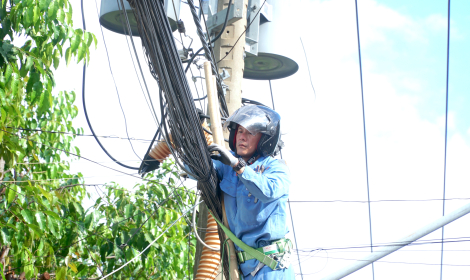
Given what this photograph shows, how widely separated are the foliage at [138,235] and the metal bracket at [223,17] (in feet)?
5.27

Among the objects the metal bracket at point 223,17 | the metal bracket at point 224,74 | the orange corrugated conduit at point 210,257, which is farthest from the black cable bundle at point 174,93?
the metal bracket at point 223,17

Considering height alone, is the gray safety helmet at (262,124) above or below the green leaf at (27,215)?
above

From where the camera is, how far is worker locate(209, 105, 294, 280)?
9.82 feet

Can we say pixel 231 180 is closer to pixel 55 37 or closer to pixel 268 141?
pixel 268 141

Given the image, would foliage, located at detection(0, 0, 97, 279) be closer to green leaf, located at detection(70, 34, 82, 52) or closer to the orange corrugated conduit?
green leaf, located at detection(70, 34, 82, 52)

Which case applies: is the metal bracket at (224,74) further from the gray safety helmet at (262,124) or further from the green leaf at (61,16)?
the green leaf at (61,16)

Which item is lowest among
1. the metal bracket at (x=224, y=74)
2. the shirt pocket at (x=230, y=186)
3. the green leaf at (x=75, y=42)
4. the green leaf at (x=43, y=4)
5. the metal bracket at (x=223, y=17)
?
the shirt pocket at (x=230, y=186)

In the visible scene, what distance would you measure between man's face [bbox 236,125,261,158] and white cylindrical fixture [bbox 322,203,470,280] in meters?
2.53

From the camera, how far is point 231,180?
337cm

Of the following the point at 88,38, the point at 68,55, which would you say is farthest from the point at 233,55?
the point at 68,55

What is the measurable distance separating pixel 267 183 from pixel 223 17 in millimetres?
2156

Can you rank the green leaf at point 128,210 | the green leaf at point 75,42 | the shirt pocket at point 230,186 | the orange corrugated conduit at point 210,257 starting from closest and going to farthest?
the shirt pocket at point 230,186 < the orange corrugated conduit at point 210,257 < the green leaf at point 75,42 < the green leaf at point 128,210

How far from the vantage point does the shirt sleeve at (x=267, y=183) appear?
9.61 feet

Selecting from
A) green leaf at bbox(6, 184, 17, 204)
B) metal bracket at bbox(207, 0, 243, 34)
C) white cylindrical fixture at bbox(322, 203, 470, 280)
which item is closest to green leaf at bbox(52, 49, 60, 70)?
green leaf at bbox(6, 184, 17, 204)
